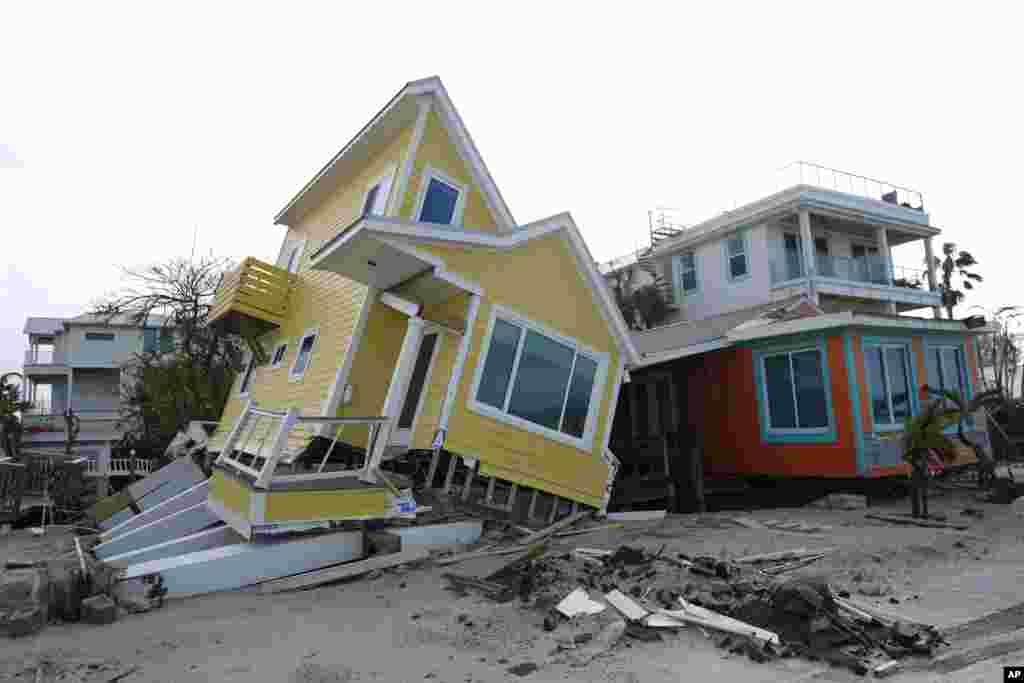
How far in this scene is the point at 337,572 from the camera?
7707mm

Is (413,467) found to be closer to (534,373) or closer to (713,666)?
(534,373)

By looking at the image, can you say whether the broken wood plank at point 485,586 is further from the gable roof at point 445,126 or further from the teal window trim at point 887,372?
the teal window trim at point 887,372

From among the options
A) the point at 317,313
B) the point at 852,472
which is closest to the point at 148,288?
the point at 317,313

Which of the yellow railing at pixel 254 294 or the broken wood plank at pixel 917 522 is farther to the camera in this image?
the yellow railing at pixel 254 294

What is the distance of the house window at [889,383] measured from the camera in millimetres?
12859

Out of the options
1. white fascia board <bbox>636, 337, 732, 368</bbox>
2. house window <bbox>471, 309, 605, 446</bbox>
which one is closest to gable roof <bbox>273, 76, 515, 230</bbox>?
house window <bbox>471, 309, 605, 446</bbox>

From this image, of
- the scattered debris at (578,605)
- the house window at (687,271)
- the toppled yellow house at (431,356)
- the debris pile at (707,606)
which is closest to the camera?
the debris pile at (707,606)

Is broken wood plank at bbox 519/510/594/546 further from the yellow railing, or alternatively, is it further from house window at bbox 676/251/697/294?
house window at bbox 676/251/697/294

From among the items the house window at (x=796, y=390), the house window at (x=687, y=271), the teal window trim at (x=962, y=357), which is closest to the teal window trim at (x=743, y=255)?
the house window at (x=687, y=271)

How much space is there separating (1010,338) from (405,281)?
150ft

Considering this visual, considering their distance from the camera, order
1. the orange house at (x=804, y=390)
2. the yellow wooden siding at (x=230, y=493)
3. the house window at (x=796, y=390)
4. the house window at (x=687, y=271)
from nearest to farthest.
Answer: the yellow wooden siding at (x=230, y=493)
the orange house at (x=804, y=390)
the house window at (x=796, y=390)
the house window at (x=687, y=271)

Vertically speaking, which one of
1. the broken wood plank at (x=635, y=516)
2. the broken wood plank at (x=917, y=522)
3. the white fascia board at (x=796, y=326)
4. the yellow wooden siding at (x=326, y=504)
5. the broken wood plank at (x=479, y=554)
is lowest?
the broken wood plank at (x=917, y=522)

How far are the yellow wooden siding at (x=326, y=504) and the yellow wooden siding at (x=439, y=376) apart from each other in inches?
51.0

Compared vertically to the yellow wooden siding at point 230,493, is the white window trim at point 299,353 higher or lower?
higher
